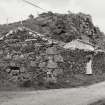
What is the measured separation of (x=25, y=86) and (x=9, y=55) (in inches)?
92.0

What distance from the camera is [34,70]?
15.4 meters

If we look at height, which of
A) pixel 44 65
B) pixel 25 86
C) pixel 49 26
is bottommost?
pixel 25 86

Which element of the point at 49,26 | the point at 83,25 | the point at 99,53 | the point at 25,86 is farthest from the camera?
the point at 83,25

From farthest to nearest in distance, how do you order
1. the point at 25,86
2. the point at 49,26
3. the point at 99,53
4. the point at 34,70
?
the point at 49,26, the point at 99,53, the point at 34,70, the point at 25,86

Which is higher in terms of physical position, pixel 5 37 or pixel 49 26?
pixel 49 26

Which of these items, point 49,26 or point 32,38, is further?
point 49,26

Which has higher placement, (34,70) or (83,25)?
(83,25)

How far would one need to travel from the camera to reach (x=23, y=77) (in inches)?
609

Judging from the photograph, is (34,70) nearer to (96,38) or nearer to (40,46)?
(40,46)

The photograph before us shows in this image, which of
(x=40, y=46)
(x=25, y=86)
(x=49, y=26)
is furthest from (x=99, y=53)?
(x=25, y=86)

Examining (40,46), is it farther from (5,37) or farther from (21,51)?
(5,37)

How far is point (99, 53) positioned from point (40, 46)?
890 cm

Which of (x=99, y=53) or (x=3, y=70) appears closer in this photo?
(x=3, y=70)

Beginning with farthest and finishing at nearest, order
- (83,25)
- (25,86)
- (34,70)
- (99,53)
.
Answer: (83,25) → (99,53) → (34,70) → (25,86)
